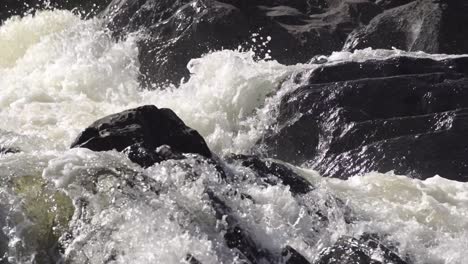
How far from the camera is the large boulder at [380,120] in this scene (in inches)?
343

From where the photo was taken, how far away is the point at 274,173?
7.23 m

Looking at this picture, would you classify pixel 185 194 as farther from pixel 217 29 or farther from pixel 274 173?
pixel 217 29

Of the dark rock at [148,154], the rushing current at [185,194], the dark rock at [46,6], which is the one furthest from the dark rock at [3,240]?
the dark rock at [46,6]

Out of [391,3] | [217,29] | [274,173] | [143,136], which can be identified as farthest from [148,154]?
[391,3]

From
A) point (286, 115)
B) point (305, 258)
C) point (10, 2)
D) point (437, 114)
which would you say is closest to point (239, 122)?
point (286, 115)

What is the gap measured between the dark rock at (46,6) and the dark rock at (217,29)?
2731mm

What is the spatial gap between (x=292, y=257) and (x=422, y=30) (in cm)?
835

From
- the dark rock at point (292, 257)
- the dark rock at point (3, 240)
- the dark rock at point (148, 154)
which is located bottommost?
the dark rock at point (292, 257)

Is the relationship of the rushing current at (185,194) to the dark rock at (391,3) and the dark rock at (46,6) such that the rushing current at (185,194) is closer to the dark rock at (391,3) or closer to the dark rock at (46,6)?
the dark rock at (391,3)

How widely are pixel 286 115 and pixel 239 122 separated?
75 centimetres

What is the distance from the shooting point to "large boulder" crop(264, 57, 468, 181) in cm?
872

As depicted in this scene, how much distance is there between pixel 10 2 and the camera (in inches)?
749

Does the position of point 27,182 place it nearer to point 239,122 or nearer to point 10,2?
point 239,122

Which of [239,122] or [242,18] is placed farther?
[242,18]
